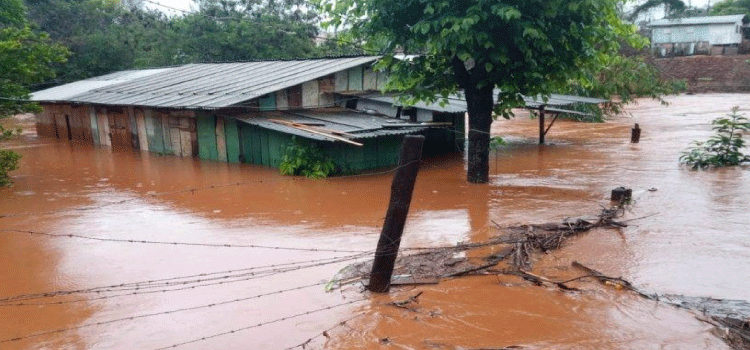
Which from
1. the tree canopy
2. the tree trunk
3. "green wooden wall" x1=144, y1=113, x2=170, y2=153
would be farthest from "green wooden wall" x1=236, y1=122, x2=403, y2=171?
the tree canopy

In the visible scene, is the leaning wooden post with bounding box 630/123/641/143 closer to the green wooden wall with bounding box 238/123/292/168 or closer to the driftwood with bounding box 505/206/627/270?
the driftwood with bounding box 505/206/627/270

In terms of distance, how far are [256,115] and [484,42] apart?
7657mm

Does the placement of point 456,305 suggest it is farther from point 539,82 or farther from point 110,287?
point 539,82

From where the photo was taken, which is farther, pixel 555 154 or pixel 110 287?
pixel 555 154

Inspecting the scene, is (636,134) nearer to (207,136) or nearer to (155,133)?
(207,136)

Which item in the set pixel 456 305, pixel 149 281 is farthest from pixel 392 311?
pixel 149 281

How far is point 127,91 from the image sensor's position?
21.5 metres

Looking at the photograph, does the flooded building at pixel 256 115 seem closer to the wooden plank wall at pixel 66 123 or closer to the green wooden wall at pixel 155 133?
the green wooden wall at pixel 155 133

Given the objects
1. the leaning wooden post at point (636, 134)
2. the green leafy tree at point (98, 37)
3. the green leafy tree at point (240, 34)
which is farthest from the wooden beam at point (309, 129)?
the green leafy tree at point (98, 37)

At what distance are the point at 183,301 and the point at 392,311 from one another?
2.79 m

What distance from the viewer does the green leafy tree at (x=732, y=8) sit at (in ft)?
154

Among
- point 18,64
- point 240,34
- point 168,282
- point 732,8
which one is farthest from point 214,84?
point 732,8

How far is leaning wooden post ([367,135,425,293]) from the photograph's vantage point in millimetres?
6211

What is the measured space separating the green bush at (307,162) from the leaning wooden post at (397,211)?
781 cm
